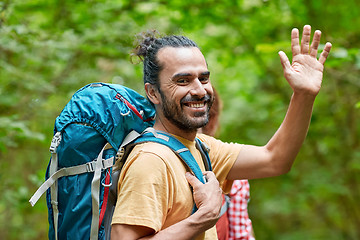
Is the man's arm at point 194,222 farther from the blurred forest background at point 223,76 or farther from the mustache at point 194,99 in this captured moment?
the blurred forest background at point 223,76

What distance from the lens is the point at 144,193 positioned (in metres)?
1.77

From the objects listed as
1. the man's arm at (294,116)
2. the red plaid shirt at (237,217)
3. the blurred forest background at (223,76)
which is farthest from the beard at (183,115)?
the blurred forest background at (223,76)

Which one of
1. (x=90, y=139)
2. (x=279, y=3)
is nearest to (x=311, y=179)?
(x=279, y=3)

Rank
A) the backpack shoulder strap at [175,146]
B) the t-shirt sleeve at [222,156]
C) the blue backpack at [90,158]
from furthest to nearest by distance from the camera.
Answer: the t-shirt sleeve at [222,156], the backpack shoulder strap at [175,146], the blue backpack at [90,158]

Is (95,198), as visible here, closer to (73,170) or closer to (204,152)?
(73,170)

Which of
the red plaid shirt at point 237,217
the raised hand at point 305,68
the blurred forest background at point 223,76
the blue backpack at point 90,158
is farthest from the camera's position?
the blurred forest background at point 223,76

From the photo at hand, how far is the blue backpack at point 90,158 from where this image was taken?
1864 millimetres

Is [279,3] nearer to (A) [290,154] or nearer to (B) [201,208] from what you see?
(A) [290,154]

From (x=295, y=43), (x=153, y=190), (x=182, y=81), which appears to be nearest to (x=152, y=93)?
(x=182, y=81)

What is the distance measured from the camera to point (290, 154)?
229 cm

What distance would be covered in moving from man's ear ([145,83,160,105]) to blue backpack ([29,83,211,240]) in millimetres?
157

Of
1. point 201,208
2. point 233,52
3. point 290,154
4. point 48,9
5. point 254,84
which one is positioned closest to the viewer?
point 201,208

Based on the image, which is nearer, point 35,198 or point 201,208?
point 201,208

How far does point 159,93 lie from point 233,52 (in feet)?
12.7
